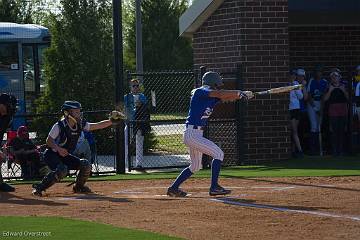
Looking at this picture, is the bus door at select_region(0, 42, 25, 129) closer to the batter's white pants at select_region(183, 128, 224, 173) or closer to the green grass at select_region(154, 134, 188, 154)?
the green grass at select_region(154, 134, 188, 154)

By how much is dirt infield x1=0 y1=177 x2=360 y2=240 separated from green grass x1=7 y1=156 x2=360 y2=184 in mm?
832

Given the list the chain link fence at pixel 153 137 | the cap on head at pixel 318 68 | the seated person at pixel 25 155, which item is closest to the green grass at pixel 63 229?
the seated person at pixel 25 155

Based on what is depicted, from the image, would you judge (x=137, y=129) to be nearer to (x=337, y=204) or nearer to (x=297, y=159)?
(x=297, y=159)

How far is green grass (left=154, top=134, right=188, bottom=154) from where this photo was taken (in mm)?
23734

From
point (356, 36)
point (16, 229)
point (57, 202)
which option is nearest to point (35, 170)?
point (57, 202)

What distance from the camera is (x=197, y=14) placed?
19.6 m

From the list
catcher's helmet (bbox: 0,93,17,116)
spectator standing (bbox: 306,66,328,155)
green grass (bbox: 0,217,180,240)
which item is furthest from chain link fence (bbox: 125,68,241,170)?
green grass (bbox: 0,217,180,240)

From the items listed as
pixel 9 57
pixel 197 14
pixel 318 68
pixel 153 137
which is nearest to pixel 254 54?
pixel 197 14

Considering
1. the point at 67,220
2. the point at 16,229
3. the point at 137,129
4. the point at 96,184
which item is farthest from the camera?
the point at 137,129

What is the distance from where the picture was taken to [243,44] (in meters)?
18.7

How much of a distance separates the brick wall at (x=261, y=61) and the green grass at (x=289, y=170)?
52cm

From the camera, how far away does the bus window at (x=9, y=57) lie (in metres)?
27.6

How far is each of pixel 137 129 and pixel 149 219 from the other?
7606 millimetres

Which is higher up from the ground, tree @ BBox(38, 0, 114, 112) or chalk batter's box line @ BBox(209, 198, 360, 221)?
tree @ BBox(38, 0, 114, 112)
